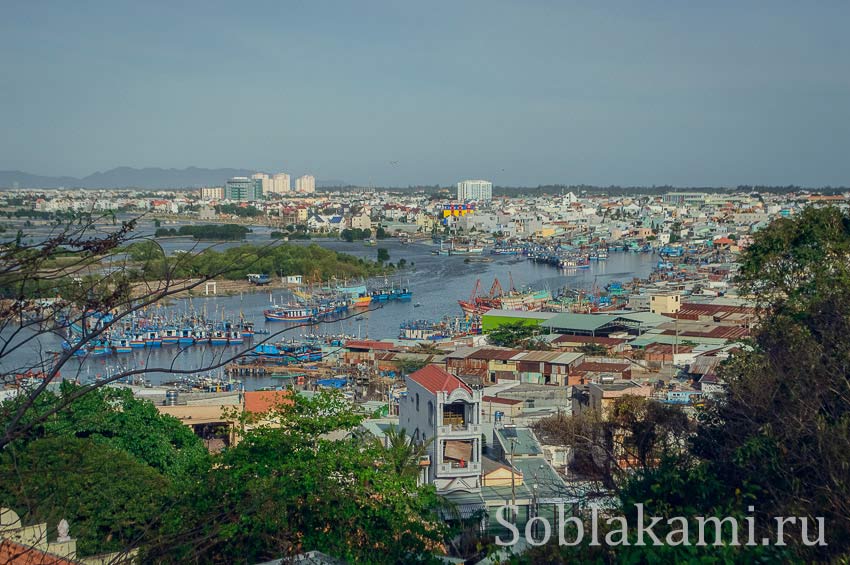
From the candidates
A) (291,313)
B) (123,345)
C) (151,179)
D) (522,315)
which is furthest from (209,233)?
(151,179)

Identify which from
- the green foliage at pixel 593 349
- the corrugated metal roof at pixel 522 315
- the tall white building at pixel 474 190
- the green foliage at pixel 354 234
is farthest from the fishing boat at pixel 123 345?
the tall white building at pixel 474 190

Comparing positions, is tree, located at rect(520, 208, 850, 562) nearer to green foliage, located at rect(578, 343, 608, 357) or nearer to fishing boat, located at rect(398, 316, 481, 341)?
green foliage, located at rect(578, 343, 608, 357)

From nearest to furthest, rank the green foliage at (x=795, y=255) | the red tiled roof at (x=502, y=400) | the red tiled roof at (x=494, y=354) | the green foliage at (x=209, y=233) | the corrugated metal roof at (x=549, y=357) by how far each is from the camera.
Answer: the green foliage at (x=209, y=233) → the green foliage at (x=795, y=255) → the red tiled roof at (x=502, y=400) → the corrugated metal roof at (x=549, y=357) → the red tiled roof at (x=494, y=354)

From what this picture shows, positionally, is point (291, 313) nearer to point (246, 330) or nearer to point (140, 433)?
point (246, 330)

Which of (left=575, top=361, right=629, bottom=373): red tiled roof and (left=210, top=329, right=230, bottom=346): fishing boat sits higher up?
(left=575, top=361, right=629, bottom=373): red tiled roof

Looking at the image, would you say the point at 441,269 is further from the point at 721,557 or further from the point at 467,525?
the point at 721,557

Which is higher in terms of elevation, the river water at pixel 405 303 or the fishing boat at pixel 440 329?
the fishing boat at pixel 440 329

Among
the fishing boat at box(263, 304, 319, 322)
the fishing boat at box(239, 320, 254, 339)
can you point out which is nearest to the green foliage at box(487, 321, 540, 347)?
the fishing boat at box(239, 320, 254, 339)

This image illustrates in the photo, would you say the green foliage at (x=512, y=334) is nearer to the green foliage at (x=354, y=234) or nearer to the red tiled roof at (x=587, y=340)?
the red tiled roof at (x=587, y=340)
